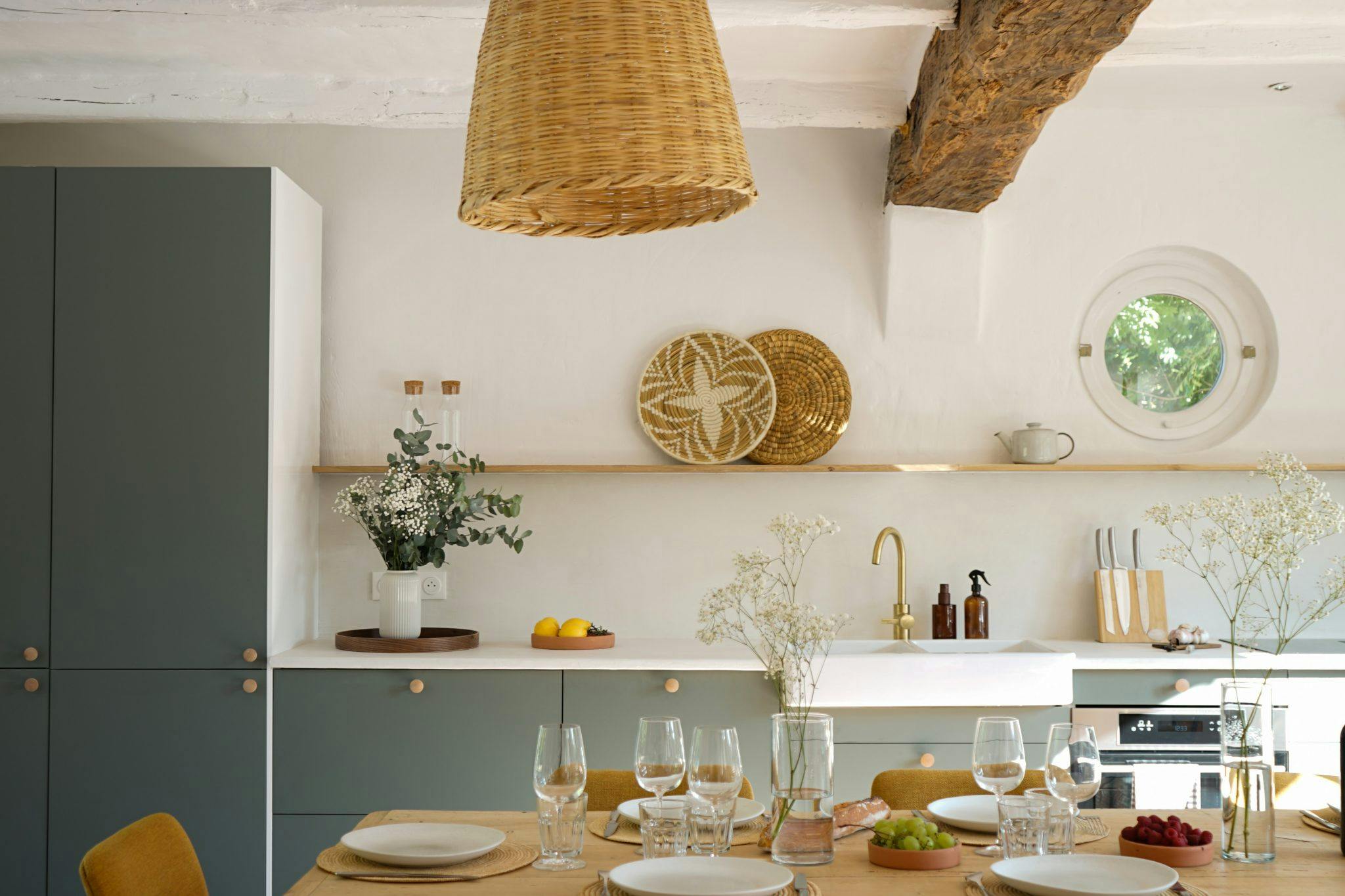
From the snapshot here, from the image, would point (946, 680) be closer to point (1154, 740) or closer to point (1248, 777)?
point (1154, 740)

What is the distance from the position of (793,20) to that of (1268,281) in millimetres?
1931

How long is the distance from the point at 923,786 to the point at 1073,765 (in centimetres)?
65

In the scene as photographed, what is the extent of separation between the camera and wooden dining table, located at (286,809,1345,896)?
5.24ft

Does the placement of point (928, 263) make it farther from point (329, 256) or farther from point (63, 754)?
point (63, 754)

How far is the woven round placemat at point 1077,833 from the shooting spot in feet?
6.10

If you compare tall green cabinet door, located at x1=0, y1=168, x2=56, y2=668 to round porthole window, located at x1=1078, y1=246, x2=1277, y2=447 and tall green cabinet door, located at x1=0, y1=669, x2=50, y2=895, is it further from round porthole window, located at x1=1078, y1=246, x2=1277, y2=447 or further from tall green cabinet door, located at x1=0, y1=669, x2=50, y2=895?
round porthole window, located at x1=1078, y1=246, x2=1277, y2=447

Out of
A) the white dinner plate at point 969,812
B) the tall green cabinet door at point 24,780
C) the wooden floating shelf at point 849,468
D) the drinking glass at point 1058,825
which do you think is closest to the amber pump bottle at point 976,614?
the wooden floating shelf at point 849,468

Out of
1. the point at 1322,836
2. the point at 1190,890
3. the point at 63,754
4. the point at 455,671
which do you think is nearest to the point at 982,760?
the point at 1190,890

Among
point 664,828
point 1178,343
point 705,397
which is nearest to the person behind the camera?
point 664,828

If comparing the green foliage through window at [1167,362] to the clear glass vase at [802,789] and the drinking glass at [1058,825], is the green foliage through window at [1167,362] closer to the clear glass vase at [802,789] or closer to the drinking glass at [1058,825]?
the drinking glass at [1058,825]

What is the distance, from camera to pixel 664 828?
5.45 feet

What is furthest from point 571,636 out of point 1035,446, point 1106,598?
point 1106,598

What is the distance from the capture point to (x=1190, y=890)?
1566 mm

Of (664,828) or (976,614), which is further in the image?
(976,614)
